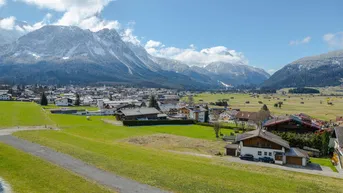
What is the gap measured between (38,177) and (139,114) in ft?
206

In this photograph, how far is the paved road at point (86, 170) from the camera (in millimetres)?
20869

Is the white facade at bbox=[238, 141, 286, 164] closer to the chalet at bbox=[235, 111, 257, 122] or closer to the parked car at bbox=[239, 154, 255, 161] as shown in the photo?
the parked car at bbox=[239, 154, 255, 161]

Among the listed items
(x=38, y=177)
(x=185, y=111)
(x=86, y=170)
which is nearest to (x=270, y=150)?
(x=86, y=170)

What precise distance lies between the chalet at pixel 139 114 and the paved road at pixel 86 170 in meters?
47.2

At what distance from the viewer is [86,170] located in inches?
978

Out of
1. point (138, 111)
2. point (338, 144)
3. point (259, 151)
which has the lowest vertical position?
point (259, 151)

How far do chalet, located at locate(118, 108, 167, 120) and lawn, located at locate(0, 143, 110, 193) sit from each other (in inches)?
2188

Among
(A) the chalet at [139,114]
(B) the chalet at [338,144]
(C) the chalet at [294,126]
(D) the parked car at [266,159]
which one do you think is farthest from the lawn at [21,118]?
(B) the chalet at [338,144]

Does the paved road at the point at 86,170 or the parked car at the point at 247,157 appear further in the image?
the parked car at the point at 247,157

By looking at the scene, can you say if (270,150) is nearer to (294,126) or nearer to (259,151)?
(259,151)

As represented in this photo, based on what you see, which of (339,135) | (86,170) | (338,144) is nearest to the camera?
(86,170)

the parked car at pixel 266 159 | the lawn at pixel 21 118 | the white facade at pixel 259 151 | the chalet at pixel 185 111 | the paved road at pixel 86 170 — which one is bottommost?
the parked car at pixel 266 159

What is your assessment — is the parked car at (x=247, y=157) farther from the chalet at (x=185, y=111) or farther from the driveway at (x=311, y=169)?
the chalet at (x=185, y=111)

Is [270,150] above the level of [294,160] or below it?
above
